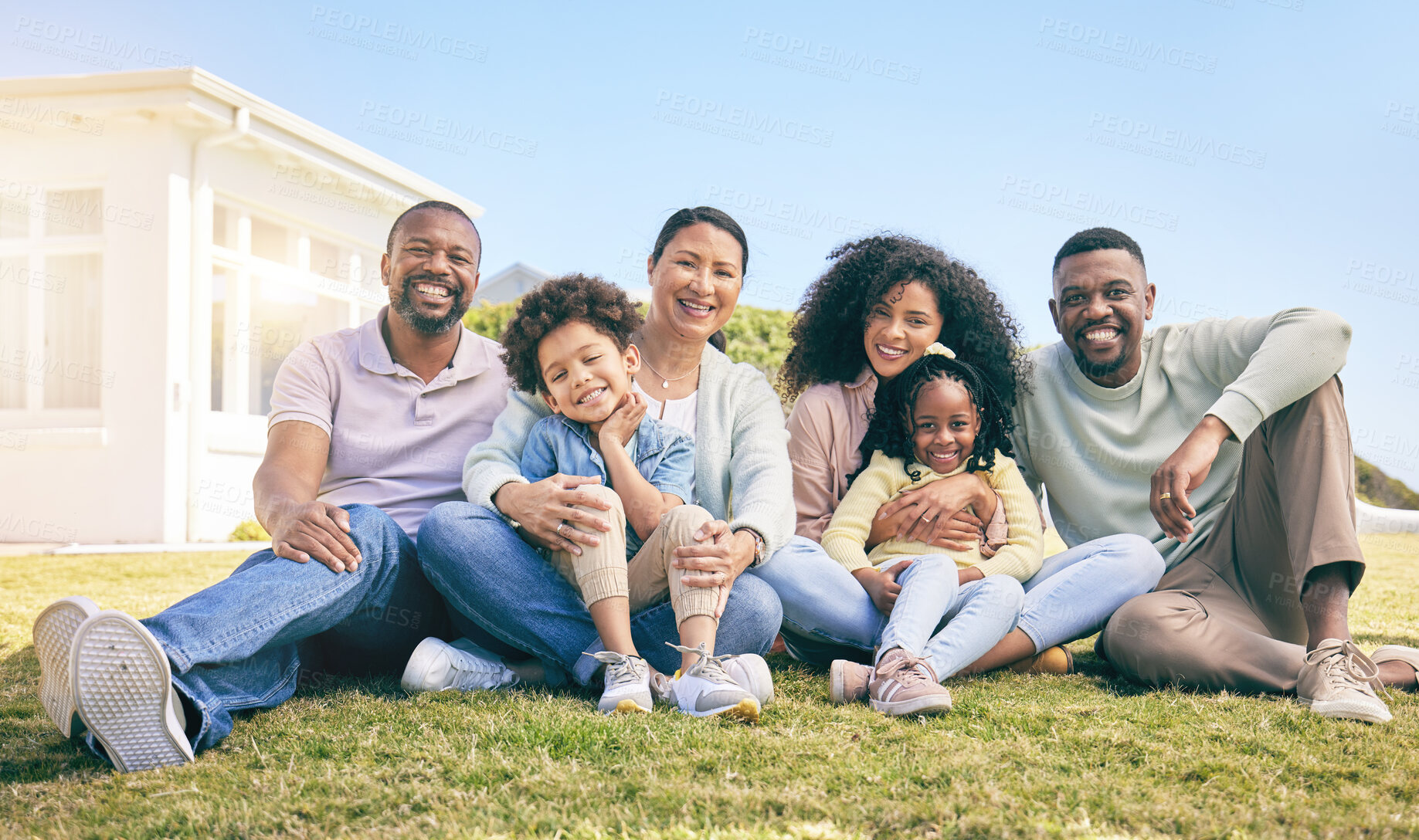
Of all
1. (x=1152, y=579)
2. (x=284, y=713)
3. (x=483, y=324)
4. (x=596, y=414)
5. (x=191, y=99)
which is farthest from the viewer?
(x=483, y=324)

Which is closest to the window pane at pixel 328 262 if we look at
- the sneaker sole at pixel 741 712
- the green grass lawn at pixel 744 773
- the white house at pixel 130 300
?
the white house at pixel 130 300

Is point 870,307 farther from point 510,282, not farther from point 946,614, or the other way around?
point 510,282

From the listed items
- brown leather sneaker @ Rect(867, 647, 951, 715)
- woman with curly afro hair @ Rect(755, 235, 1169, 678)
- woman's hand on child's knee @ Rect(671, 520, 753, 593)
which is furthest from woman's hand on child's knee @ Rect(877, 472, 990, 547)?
woman's hand on child's knee @ Rect(671, 520, 753, 593)

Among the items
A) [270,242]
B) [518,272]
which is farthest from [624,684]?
[518,272]

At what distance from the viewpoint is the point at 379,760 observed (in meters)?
A: 2.15

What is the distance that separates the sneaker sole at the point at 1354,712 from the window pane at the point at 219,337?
1140cm

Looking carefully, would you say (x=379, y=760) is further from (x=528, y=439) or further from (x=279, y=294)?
(x=279, y=294)

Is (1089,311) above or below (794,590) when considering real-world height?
above

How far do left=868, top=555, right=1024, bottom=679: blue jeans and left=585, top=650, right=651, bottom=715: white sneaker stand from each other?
0.72m

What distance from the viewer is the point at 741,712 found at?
2432 millimetres

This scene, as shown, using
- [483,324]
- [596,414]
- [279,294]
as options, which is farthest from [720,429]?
[483,324]

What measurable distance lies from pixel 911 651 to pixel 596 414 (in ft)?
4.04

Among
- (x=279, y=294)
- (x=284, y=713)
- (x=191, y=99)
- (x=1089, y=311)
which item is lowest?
(x=284, y=713)

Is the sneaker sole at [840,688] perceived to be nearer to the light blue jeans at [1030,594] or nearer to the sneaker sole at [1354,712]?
the light blue jeans at [1030,594]
